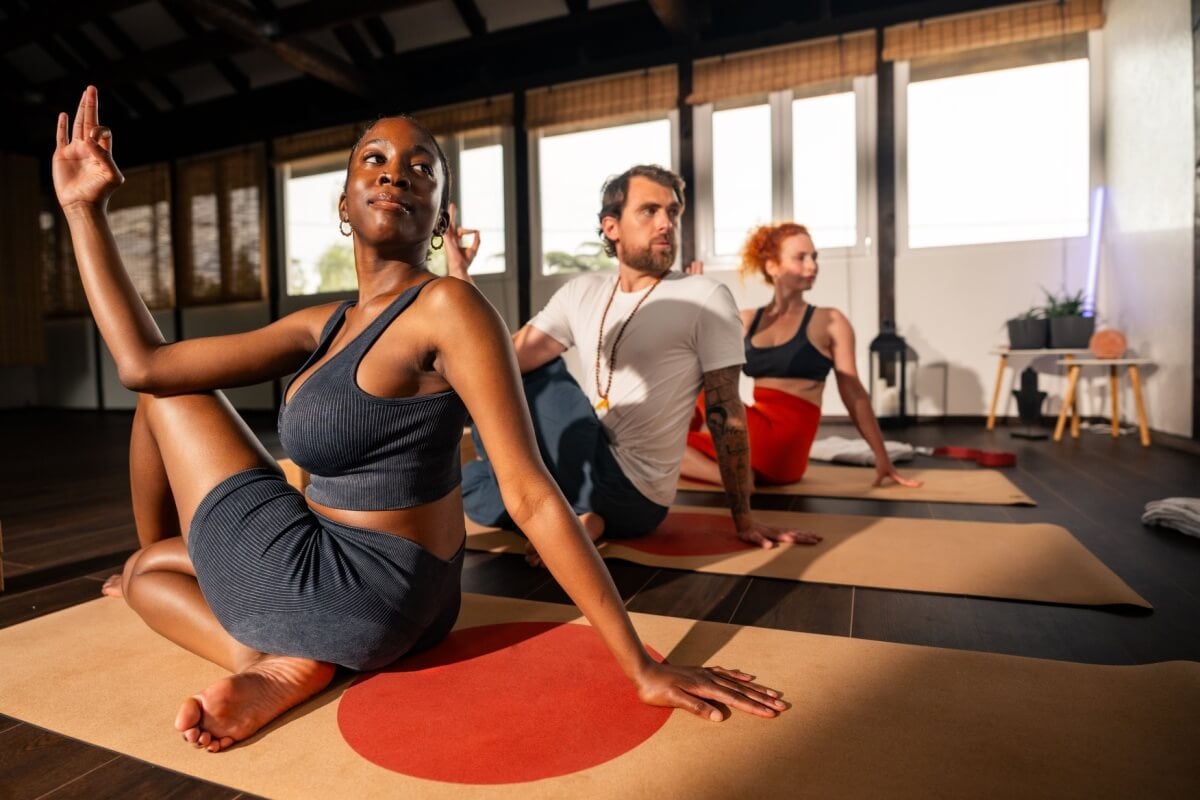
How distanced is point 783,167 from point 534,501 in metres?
4.89

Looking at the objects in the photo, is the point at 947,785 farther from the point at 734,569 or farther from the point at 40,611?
the point at 40,611

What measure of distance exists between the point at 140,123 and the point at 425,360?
8.24 meters

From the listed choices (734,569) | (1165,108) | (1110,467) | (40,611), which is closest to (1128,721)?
(734,569)

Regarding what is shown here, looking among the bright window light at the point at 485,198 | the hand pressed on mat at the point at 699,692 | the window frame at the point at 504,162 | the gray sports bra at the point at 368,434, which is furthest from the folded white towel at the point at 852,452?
the bright window light at the point at 485,198

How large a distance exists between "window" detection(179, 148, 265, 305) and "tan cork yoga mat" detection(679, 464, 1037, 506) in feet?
18.8

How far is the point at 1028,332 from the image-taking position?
433 cm

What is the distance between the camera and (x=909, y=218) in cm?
510

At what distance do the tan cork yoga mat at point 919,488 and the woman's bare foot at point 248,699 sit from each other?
1.88 meters

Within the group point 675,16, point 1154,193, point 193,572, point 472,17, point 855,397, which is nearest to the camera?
point 193,572

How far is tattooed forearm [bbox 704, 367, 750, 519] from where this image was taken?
1904 mm

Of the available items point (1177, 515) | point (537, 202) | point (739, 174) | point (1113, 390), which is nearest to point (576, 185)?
point (537, 202)

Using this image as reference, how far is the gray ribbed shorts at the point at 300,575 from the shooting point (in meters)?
1.06

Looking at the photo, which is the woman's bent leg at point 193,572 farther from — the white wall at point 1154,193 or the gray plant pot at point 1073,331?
the gray plant pot at point 1073,331

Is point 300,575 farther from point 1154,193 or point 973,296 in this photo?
point 973,296
